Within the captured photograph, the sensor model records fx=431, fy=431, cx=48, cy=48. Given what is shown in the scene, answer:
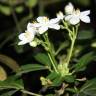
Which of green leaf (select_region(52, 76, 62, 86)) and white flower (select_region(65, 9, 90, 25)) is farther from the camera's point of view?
white flower (select_region(65, 9, 90, 25))

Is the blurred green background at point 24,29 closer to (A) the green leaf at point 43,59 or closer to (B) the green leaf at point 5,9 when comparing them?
(B) the green leaf at point 5,9

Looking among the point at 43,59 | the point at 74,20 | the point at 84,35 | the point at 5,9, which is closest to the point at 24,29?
the point at 5,9

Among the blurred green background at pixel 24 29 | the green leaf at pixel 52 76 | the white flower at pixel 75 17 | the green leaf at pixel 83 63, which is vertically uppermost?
the blurred green background at pixel 24 29

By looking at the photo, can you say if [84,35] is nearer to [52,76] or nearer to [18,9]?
[52,76]

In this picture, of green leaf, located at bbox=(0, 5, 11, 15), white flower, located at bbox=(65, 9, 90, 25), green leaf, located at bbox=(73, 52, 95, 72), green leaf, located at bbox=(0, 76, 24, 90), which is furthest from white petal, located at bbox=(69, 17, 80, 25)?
green leaf, located at bbox=(0, 5, 11, 15)

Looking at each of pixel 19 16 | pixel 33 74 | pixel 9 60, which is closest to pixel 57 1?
pixel 19 16

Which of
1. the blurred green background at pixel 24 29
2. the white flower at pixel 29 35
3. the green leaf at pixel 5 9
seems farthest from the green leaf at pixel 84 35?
the green leaf at pixel 5 9

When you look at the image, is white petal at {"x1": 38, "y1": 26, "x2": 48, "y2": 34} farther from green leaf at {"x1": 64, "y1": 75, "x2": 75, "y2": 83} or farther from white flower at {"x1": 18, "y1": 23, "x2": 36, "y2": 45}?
green leaf at {"x1": 64, "y1": 75, "x2": 75, "y2": 83}

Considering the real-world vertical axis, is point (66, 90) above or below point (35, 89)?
below

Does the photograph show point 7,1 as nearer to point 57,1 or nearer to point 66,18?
point 57,1

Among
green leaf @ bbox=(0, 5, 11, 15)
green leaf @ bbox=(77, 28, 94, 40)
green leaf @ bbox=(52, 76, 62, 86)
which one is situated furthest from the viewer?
green leaf @ bbox=(0, 5, 11, 15)

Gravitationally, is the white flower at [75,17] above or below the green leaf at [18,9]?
below
